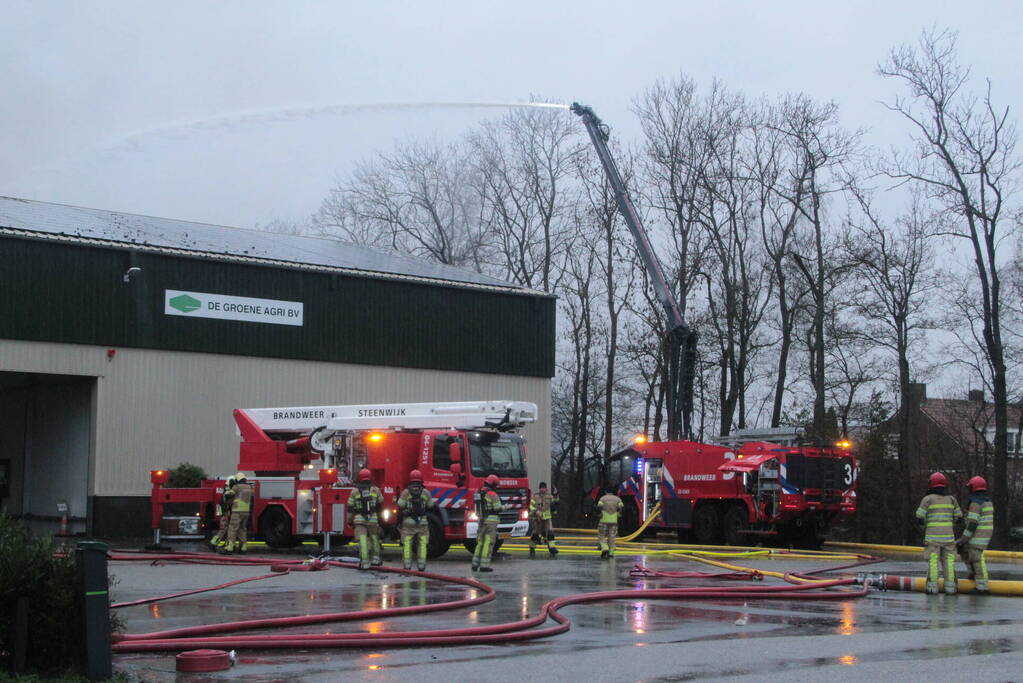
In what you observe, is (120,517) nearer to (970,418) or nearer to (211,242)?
(211,242)

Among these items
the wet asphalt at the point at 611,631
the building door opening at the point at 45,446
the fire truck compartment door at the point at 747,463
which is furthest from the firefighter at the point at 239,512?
the fire truck compartment door at the point at 747,463

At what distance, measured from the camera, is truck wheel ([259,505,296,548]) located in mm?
23141

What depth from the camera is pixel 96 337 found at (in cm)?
2858

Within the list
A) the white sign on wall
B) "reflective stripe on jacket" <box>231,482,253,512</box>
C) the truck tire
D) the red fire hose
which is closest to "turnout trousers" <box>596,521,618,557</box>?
"reflective stripe on jacket" <box>231,482,253,512</box>

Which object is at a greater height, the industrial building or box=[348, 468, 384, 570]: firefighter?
the industrial building

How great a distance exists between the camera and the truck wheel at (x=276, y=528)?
75.9 ft

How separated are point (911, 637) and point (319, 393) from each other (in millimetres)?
23190

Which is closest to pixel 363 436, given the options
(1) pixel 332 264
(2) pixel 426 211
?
(1) pixel 332 264

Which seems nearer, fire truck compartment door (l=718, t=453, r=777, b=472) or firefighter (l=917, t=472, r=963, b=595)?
firefighter (l=917, t=472, r=963, b=595)

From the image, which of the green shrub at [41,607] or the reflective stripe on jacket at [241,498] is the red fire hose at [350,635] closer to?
the green shrub at [41,607]

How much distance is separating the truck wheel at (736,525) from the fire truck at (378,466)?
6.62m

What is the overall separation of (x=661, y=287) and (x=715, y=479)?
17.4 ft

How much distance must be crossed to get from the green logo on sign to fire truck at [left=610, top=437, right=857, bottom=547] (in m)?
11.8

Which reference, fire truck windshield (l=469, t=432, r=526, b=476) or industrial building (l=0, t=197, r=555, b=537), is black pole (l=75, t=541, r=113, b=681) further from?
industrial building (l=0, t=197, r=555, b=537)
